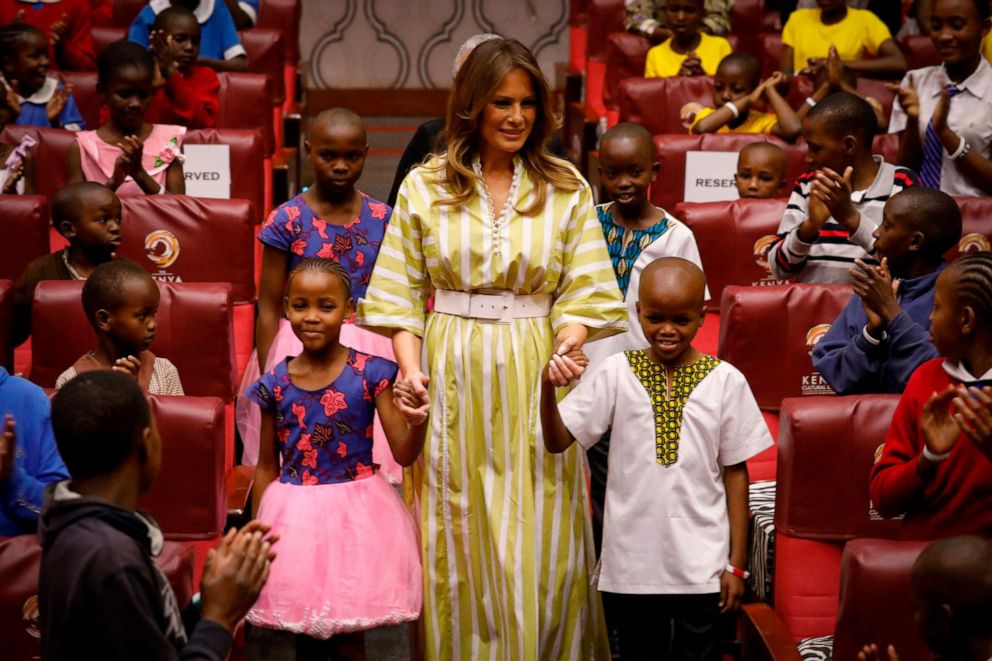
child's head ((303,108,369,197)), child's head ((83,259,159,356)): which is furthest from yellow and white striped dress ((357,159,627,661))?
child's head ((303,108,369,197))

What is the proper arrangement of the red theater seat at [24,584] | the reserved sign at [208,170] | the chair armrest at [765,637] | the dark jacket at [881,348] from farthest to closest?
the reserved sign at [208,170]
the dark jacket at [881,348]
the chair armrest at [765,637]
the red theater seat at [24,584]

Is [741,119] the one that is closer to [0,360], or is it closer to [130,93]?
[130,93]

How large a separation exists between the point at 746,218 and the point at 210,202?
169 centimetres

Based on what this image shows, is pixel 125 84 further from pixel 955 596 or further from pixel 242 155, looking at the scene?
pixel 955 596

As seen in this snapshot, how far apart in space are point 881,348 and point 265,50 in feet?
13.6

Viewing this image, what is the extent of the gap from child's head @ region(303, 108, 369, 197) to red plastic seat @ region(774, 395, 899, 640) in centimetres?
143

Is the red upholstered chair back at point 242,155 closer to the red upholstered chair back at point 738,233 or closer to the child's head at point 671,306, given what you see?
the red upholstered chair back at point 738,233

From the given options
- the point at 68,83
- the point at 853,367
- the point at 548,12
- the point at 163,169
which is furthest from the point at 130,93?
the point at 548,12

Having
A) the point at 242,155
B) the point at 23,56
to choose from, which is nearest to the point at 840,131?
the point at 242,155

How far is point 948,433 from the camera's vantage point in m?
2.25

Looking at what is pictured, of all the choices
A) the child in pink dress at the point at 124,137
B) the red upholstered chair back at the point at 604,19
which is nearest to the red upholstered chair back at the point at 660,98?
the red upholstered chair back at the point at 604,19

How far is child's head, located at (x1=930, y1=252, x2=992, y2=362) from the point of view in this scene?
232 centimetres

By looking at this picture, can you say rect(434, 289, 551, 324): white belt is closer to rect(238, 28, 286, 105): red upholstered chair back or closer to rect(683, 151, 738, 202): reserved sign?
rect(683, 151, 738, 202): reserved sign

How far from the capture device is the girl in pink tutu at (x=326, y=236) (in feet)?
11.5
